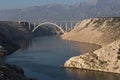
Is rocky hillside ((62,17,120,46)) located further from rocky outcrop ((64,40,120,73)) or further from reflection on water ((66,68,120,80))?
reflection on water ((66,68,120,80))

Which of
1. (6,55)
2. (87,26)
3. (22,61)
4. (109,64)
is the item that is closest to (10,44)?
(6,55)

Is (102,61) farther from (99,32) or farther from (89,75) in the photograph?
(99,32)

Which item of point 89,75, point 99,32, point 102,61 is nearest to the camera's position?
point 89,75

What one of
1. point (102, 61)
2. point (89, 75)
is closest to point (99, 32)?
point (102, 61)

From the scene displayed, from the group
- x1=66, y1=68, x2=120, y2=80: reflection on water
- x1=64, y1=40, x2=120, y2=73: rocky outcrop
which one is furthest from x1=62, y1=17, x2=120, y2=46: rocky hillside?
x1=66, y1=68, x2=120, y2=80: reflection on water

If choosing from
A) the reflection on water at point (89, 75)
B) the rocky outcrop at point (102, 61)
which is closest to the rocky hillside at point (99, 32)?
the rocky outcrop at point (102, 61)

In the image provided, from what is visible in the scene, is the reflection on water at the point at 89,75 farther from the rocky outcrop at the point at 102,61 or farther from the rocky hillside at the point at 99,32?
the rocky hillside at the point at 99,32

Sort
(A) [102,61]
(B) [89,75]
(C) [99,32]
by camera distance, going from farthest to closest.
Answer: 1. (C) [99,32]
2. (A) [102,61]
3. (B) [89,75]
